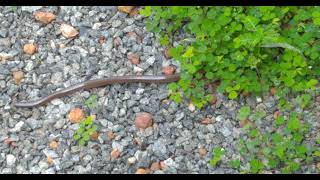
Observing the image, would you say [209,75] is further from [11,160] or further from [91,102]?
[11,160]

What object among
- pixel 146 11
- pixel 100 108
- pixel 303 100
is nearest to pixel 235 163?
pixel 303 100

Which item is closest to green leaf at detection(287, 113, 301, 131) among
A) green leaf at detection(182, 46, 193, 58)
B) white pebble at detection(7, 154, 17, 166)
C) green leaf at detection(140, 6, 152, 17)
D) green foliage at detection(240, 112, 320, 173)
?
green foliage at detection(240, 112, 320, 173)

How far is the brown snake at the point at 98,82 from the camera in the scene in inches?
191

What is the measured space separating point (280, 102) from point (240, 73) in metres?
0.34

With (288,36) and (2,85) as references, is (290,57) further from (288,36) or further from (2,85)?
(2,85)

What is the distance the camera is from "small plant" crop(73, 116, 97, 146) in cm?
469

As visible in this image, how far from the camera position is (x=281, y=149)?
4379mm

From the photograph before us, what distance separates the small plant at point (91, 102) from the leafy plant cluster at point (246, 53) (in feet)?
1.90

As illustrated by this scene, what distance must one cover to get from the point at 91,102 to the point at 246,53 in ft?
3.86

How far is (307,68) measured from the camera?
4.64 metres

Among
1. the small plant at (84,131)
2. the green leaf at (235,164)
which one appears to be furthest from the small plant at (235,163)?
the small plant at (84,131)

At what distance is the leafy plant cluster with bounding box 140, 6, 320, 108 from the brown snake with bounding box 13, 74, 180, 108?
130 mm

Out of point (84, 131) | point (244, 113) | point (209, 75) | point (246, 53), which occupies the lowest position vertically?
point (84, 131)

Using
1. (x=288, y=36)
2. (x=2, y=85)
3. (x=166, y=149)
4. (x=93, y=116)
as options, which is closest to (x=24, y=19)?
(x=2, y=85)
